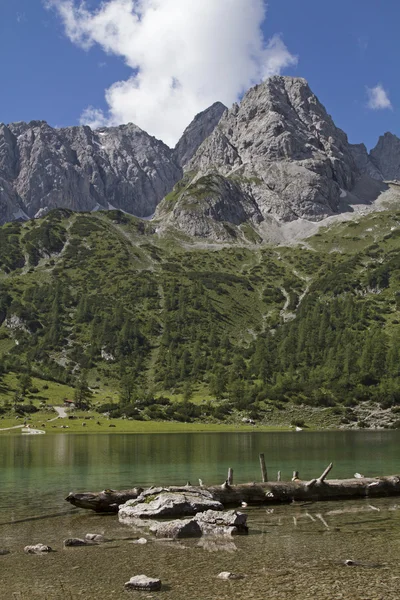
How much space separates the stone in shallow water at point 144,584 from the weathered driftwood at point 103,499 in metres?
17.4

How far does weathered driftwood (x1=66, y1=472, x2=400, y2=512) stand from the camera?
1426 inches

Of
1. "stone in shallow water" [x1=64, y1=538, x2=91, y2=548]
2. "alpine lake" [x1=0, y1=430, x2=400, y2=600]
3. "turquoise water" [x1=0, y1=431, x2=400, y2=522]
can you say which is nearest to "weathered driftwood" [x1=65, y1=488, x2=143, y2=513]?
"alpine lake" [x1=0, y1=430, x2=400, y2=600]

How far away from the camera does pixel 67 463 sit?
64.4 meters

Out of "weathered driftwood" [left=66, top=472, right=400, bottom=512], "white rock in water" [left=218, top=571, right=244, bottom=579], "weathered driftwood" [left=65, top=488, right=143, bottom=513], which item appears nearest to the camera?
"white rock in water" [left=218, top=571, right=244, bottom=579]

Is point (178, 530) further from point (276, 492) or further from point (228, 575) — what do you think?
point (276, 492)

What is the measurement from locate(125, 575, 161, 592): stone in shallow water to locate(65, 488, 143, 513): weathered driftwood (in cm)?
1736

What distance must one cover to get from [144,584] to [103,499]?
19.2 metres

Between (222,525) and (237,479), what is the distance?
2105 cm

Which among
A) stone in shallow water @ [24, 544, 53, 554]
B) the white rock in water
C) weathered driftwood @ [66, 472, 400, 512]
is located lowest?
weathered driftwood @ [66, 472, 400, 512]

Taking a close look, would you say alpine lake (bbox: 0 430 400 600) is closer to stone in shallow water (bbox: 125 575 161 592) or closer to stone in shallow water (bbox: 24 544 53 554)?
stone in shallow water (bbox: 125 575 161 592)

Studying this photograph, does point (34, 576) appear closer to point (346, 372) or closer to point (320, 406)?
point (320, 406)

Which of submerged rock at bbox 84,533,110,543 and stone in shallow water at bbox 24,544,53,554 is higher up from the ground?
stone in shallow water at bbox 24,544,53,554

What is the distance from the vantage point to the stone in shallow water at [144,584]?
18062 millimetres

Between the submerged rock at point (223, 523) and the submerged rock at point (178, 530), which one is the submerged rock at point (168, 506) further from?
the submerged rock at point (178, 530)
